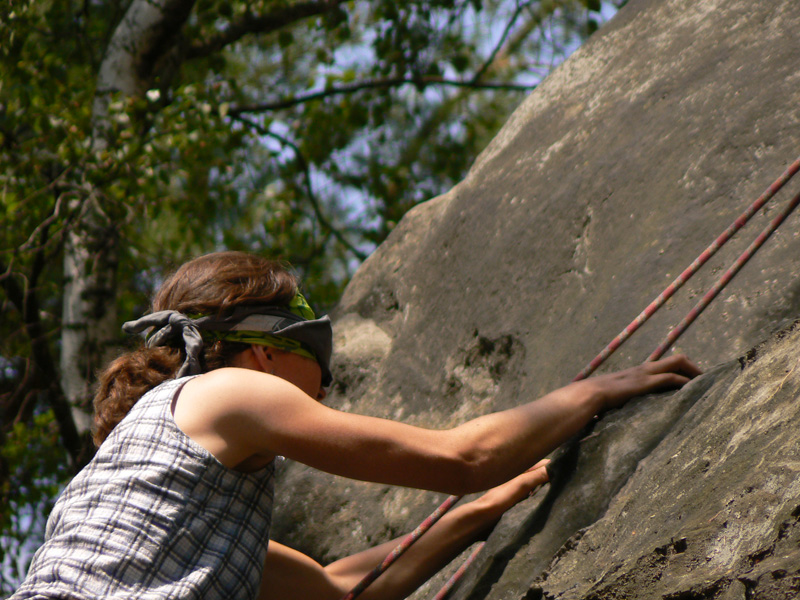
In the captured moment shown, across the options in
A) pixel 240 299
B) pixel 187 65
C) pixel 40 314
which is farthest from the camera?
pixel 187 65

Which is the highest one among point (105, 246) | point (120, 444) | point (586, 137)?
point (105, 246)

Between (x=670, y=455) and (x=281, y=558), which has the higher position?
(x=281, y=558)

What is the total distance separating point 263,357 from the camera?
5.72 feet

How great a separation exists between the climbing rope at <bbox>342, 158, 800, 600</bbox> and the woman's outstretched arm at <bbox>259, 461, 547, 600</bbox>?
4 centimetres

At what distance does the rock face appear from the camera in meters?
1.26

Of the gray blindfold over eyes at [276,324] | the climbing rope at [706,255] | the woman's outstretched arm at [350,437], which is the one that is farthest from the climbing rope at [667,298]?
the gray blindfold over eyes at [276,324]

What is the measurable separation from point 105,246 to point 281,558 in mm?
2991

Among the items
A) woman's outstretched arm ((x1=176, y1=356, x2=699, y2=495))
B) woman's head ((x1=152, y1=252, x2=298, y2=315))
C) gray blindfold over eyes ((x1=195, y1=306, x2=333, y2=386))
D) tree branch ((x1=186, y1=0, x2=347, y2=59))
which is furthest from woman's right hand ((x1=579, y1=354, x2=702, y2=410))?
tree branch ((x1=186, y1=0, x2=347, y2=59))

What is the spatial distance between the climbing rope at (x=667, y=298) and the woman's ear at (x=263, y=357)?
0.47 m

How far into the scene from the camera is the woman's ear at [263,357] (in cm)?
173

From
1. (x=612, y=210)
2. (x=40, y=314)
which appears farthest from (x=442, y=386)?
(x=40, y=314)

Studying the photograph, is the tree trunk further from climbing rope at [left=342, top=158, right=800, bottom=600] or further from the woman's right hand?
the woman's right hand

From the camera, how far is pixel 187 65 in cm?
726

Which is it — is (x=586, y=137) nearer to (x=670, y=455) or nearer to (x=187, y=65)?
(x=670, y=455)
